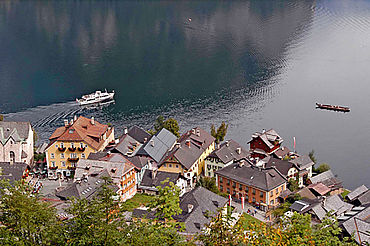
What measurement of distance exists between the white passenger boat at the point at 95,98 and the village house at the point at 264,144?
39.0m

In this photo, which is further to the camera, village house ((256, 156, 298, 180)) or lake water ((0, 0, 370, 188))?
lake water ((0, 0, 370, 188))


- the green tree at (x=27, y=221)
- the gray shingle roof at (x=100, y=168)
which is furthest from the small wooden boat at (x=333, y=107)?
the green tree at (x=27, y=221)

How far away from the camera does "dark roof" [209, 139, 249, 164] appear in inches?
2662

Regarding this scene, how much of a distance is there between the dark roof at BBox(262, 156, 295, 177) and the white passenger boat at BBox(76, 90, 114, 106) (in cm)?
4548

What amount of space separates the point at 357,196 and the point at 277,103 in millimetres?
44596

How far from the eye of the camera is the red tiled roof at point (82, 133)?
67188 millimetres

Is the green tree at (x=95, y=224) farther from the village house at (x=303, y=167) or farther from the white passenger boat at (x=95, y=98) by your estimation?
the white passenger boat at (x=95, y=98)

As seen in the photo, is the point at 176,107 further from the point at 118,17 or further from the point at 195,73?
the point at 118,17

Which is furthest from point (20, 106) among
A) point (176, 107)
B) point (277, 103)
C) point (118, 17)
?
point (118, 17)

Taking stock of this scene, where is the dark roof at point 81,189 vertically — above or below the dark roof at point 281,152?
above

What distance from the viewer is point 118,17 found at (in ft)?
605

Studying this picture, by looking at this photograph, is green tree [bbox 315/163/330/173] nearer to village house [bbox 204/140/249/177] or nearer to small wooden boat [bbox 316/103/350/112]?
village house [bbox 204/140/249/177]

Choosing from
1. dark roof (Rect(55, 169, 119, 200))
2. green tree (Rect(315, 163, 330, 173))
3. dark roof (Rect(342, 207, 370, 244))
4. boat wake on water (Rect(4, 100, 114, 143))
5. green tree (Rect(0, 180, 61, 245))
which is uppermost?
green tree (Rect(0, 180, 61, 245))

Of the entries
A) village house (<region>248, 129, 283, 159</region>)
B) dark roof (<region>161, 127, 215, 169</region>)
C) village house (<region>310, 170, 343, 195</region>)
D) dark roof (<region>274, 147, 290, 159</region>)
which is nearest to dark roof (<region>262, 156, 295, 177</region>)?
dark roof (<region>274, 147, 290, 159</region>)
